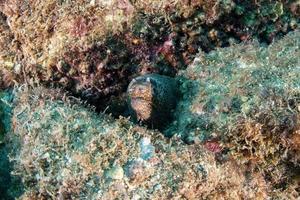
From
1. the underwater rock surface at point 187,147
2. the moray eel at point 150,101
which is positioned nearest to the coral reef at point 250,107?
the underwater rock surface at point 187,147

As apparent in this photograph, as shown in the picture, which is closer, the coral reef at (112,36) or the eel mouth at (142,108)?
the eel mouth at (142,108)

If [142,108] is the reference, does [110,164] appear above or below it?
below

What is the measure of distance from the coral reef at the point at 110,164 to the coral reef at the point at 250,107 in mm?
213

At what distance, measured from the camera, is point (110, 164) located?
3473 millimetres

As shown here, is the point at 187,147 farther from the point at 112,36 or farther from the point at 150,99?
the point at 112,36

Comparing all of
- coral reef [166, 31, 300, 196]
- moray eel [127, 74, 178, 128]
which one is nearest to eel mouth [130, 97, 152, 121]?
moray eel [127, 74, 178, 128]

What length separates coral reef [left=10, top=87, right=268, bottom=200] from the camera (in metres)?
3.29

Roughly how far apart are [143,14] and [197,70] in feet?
2.87

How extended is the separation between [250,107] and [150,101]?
1023 mm

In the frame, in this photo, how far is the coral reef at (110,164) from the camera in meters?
3.29

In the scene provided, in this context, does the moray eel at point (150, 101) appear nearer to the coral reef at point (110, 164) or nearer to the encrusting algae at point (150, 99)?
the encrusting algae at point (150, 99)

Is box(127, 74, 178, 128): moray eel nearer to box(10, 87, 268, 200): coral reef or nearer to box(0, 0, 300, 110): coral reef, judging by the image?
box(10, 87, 268, 200): coral reef

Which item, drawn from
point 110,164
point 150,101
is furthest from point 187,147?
point 150,101

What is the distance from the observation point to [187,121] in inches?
157
